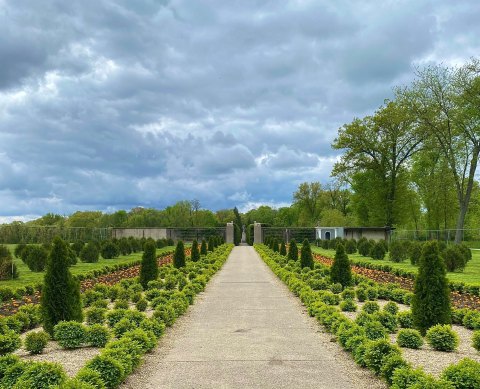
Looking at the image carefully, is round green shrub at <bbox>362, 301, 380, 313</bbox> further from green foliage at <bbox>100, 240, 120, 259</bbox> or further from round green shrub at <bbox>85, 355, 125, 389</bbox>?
green foliage at <bbox>100, 240, 120, 259</bbox>

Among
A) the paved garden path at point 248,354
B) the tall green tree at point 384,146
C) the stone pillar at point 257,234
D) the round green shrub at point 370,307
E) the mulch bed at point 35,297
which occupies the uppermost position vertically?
the tall green tree at point 384,146

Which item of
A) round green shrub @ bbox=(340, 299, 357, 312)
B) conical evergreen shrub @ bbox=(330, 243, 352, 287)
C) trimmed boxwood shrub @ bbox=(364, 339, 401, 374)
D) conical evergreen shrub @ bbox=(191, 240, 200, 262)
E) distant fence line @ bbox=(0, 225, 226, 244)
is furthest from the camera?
distant fence line @ bbox=(0, 225, 226, 244)

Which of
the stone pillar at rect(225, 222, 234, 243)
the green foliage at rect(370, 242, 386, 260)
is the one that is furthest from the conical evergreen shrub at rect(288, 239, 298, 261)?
the stone pillar at rect(225, 222, 234, 243)

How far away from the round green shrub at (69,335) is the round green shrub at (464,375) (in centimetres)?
509

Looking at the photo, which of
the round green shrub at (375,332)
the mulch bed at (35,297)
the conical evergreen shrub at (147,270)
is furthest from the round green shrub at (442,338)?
the conical evergreen shrub at (147,270)

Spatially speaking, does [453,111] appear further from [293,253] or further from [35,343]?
[35,343]

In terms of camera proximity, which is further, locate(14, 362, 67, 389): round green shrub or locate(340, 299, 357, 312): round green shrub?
locate(340, 299, 357, 312): round green shrub

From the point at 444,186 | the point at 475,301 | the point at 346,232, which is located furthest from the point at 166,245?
the point at 475,301

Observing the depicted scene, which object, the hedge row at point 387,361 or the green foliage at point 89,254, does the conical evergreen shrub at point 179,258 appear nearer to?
the green foliage at point 89,254

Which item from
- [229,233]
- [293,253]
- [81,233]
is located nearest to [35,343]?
[293,253]

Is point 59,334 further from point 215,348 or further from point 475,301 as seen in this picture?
point 475,301

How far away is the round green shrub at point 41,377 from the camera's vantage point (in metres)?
5.13

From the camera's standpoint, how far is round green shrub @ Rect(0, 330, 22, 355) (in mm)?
7172

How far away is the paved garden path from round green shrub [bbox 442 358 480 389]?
83 cm
